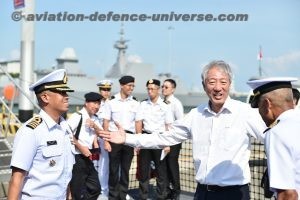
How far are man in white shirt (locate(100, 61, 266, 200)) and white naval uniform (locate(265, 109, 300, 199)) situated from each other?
1.08 meters

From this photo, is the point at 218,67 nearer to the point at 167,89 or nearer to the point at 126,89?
the point at 126,89

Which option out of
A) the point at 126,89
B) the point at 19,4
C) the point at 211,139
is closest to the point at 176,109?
the point at 126,89

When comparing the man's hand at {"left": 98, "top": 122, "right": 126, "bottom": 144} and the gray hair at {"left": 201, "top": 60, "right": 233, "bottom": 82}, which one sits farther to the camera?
the man's hand at {"left": 98, "top": 122, "right": 126, "bottom": 144}

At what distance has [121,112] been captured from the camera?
6773mm

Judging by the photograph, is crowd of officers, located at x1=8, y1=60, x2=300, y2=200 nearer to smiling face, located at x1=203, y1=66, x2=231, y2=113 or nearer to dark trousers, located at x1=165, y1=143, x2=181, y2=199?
smiling face, located at x1=203, y1=66, x2=231, y2=113

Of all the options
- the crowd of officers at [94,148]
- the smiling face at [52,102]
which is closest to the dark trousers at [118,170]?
the crowd of officers at [94,148]

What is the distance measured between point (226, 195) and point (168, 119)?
12.3ft

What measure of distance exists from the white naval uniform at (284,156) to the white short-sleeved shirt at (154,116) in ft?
15.6

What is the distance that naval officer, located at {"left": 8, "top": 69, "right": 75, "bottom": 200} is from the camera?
2773 millimetres

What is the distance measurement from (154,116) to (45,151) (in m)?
3.97

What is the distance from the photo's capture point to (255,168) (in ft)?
27.1

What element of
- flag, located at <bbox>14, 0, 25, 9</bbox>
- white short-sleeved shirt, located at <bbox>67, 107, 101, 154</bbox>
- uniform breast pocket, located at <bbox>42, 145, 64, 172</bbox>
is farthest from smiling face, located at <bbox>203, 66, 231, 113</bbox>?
flag, located at <bbox>14, 0, 25, 9</bbox>

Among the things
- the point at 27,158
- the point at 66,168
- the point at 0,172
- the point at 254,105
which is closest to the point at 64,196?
the point at 66,168

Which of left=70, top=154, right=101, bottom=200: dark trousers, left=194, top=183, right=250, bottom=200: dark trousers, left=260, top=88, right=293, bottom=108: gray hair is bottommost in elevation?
left=70, top=154, right=101, bottom=200: dark trousers
